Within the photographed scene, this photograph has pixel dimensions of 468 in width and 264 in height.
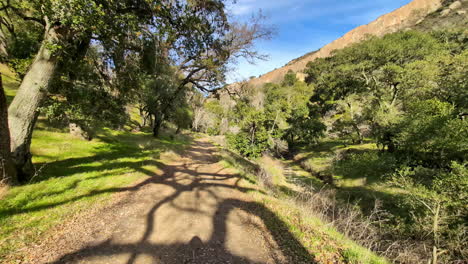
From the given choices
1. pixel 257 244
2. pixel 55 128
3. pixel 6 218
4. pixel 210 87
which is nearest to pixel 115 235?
pixel 6 218

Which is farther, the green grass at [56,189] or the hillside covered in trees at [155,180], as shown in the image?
the hillside covered in trees at [155,180]

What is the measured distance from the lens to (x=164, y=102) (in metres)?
20.8

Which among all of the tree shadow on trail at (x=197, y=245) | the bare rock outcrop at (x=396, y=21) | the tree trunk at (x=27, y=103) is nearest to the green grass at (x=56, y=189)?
the tree trunk at (x=27, y=103)

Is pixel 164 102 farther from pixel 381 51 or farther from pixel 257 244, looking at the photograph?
pixel 381 51

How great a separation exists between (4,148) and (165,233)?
5213 millimetres

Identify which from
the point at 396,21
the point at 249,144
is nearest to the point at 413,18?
the point at 396,21

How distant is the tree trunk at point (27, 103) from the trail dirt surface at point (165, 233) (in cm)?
297

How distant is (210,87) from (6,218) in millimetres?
12978

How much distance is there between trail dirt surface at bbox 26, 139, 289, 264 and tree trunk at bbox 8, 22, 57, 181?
9.75 feet

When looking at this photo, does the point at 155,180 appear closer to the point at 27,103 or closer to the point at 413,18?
the point at 27,103

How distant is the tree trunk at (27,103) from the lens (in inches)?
218

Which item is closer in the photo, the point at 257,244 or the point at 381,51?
the point at 257,244

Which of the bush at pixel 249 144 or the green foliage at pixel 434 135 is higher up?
the green foliage at pixel 434 135

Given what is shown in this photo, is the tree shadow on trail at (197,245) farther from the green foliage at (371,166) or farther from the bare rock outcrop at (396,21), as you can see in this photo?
the bare rock outcrop at (396,21)
